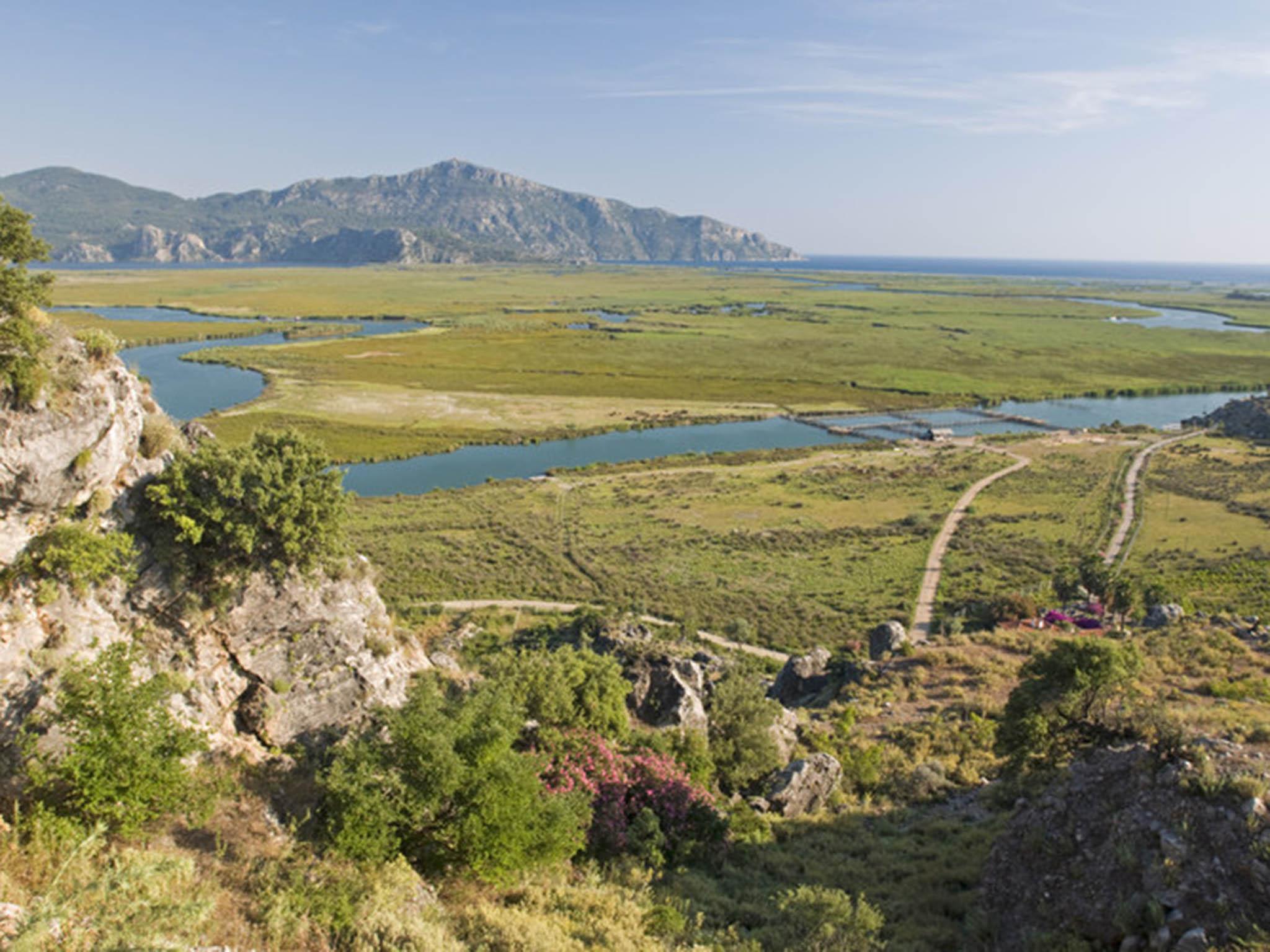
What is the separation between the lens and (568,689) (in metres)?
25.6

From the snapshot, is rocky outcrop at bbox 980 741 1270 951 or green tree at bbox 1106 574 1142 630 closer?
rocky outcrop at bbox 980 741 1270 951

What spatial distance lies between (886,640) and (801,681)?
742 centimetres

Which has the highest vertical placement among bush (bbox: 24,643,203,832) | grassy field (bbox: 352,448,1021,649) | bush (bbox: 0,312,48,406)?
bush (bbox: 0,312,48,406)

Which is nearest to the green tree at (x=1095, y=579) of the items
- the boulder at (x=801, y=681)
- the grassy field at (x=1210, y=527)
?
the grassy field at (x=1210, y=527)

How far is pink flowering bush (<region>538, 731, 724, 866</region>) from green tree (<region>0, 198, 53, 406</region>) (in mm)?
15982

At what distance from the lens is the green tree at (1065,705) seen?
22.4 m

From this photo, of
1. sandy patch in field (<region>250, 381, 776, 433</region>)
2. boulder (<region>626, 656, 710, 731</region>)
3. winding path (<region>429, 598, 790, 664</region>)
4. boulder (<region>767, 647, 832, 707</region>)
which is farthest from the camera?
sandy patch in field (<region>250, 381, 776, 433</region>)

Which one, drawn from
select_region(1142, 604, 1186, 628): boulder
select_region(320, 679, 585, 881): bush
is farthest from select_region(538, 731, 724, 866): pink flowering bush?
select_region(1142, 604, 1186, 628): boulder

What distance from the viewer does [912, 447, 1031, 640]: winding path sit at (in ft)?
176

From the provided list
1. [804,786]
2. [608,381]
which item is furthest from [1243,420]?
[804,786]

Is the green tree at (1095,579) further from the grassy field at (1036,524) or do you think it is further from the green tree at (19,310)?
the green tree at (19,310)

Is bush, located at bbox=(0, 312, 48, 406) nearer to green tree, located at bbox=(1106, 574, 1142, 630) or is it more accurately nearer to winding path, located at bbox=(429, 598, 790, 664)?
winding path, located at bbox=(429, 598, 790, 664)

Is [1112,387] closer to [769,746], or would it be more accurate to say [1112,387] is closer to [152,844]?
[769,746]

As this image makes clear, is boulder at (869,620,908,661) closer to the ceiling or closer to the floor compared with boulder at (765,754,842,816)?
closer to the floor
